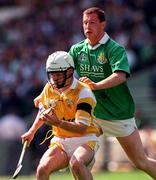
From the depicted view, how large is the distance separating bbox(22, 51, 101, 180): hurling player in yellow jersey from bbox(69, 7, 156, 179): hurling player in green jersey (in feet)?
1.61

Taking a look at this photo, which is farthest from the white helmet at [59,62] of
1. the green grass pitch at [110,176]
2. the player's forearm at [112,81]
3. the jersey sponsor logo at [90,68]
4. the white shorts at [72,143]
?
the green grass pitch at [110,176]

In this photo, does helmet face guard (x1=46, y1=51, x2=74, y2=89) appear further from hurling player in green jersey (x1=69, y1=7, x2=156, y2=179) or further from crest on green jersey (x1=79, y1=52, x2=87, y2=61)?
crest on green jersey (x1=79, y1=52, x2=87, y2=61)

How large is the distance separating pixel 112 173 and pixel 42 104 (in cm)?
850

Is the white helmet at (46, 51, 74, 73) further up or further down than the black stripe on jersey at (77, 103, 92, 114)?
further up

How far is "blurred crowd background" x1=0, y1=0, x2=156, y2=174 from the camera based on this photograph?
74.4 ft

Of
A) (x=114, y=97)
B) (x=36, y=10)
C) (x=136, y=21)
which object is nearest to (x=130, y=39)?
(x=136, y=21)

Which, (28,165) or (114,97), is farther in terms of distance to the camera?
(28,165)

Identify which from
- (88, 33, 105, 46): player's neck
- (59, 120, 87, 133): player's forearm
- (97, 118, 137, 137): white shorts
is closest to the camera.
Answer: (59, 120, 87, 133): player's forearm

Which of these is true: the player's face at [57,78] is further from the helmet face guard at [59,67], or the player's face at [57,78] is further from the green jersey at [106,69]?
the green jersey at [106,69]

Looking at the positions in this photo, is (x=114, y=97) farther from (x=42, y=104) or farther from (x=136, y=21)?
(x=136, y=21)

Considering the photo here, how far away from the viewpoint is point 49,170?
11172 millimetres

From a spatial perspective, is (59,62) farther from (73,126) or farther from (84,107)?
(73,126)

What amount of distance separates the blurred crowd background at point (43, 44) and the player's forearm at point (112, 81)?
8.68m

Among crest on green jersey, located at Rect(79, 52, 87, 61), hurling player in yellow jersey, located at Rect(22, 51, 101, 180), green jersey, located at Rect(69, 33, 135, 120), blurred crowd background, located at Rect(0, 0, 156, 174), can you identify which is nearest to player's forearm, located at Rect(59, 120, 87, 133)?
hurling player in yellow jersey, located at Rect(22, 51, 101, 180)
